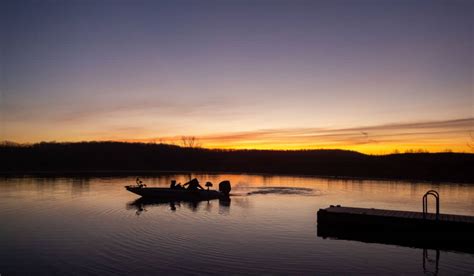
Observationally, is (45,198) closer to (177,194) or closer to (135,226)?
(177,194)

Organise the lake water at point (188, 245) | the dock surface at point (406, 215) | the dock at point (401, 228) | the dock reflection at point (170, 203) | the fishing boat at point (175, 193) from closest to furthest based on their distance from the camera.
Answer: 1. the lake water at point (188, 245)
2. the dock at point (401, 228)
3. the dock surface at point (406, 215)
4. the dock reflection at point (170, 203)
5. the fishing boat at point (175, 193)

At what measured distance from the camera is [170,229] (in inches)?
870

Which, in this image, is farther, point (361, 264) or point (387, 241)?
point (387, 241)

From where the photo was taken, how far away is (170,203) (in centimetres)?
3559

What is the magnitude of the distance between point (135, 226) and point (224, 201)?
50.8ft

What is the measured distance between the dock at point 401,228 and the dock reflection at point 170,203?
503 inches

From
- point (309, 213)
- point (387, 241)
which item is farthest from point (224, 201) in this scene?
point (387, 241)

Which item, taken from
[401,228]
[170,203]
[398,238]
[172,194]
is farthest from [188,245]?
[172,194]

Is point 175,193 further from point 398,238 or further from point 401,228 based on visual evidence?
point 398,238

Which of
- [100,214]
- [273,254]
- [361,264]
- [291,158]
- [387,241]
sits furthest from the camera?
[291,158]

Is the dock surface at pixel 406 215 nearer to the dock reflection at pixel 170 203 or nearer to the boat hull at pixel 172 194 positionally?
the dock reflection at pixel 170 203

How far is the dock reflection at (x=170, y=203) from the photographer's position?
1248 inches

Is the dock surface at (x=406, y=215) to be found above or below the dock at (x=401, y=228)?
above

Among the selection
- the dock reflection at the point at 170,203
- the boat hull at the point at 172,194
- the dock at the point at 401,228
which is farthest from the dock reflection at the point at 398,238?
the boat hull at the point at 172,194
